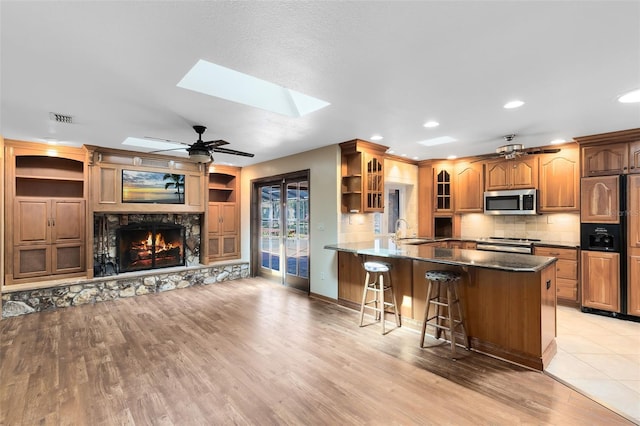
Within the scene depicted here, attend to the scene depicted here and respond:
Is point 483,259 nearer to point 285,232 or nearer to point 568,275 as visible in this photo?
point 568,275

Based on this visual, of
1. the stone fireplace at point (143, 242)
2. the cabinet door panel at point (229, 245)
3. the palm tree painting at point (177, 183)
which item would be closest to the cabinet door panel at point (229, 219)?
the cabinet door panel at point (229, 245)

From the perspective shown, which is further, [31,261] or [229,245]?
[229,245]

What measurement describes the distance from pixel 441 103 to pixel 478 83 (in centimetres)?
49

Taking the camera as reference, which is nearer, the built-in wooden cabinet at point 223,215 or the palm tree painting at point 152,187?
the palm tree painting at point 152,187

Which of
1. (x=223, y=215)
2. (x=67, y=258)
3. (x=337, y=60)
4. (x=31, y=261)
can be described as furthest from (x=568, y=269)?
(x=31, y=261)

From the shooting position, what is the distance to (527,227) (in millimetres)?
5574

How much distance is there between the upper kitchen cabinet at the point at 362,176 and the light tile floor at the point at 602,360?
115 inches

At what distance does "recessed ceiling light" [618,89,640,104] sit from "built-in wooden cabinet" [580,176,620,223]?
5.60ft

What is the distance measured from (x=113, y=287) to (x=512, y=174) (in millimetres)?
7305

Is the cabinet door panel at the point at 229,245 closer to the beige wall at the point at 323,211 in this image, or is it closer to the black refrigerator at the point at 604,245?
the beige wall at the point at 323,211

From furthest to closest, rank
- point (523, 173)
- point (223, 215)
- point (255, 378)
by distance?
point (223, 215) < point (523, 173) < point (255, 378)

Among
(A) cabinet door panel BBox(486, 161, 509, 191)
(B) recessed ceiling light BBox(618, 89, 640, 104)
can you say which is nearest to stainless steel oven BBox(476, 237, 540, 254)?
(A) cabinet door panel BBox(486, 161, 509, 191)

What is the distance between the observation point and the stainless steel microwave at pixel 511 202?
5.18m

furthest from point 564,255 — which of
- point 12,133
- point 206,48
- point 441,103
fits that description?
point 12,133
